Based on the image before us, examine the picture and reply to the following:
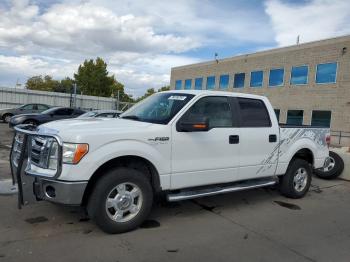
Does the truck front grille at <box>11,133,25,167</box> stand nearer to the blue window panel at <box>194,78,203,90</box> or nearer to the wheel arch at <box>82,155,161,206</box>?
the wheel arch at <box>82,155,161,206</box>

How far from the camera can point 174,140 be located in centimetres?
Answer: 502

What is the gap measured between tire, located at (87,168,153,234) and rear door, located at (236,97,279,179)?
183cm

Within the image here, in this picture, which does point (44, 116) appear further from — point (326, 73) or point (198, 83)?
point (198, 83)

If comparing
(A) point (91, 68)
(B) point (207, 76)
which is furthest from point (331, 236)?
(A) point (91, 68)

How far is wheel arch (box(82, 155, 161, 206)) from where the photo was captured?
15.0ft

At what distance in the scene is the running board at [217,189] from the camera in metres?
5.11

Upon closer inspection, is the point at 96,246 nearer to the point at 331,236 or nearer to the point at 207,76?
the point at 331,236

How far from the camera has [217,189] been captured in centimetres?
557

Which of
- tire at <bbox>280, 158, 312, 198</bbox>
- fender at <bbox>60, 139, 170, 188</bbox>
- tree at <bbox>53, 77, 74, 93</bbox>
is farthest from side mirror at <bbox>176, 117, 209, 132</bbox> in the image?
tree at <bbox>53, 77, 74, 93</bbox>

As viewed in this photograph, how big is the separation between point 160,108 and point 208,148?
923 mm

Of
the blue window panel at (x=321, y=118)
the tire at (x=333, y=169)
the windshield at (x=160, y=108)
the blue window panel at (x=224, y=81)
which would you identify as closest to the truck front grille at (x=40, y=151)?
the windshield at (x=160, y=108)

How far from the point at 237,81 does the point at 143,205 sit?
29.4 meters

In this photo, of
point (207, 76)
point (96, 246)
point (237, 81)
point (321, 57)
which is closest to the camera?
point (96, 246)

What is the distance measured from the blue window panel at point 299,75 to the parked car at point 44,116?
16.2 meters
